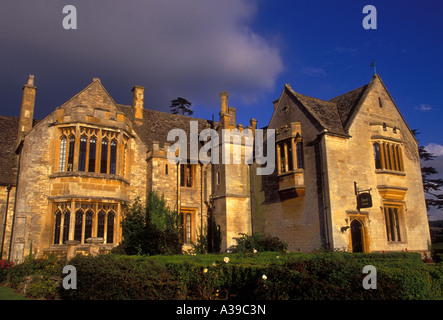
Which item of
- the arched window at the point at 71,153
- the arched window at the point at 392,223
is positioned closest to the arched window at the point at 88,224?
the arched window at the point at 71,153

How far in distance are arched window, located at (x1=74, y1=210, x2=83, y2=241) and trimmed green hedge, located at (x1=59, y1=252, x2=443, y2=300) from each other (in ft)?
26.4

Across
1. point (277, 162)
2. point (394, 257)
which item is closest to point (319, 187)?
point (277, 162)

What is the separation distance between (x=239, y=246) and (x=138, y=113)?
13.5 m

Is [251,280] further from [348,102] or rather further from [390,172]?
[348,102]

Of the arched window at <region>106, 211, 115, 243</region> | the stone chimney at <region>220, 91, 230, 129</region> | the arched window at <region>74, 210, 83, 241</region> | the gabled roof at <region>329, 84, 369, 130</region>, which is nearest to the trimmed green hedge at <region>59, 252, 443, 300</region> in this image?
the arched window at <region>74, 210, 83, 241</region>

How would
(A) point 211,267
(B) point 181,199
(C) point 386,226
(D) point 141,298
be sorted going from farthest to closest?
(B) point 181,199 < (C) point 386,226 < (A) point 211,267 < (D) point 141,298

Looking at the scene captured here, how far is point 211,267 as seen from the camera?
13070 mm

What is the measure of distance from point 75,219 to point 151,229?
4476 mm

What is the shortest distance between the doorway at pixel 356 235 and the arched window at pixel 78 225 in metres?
16.5
